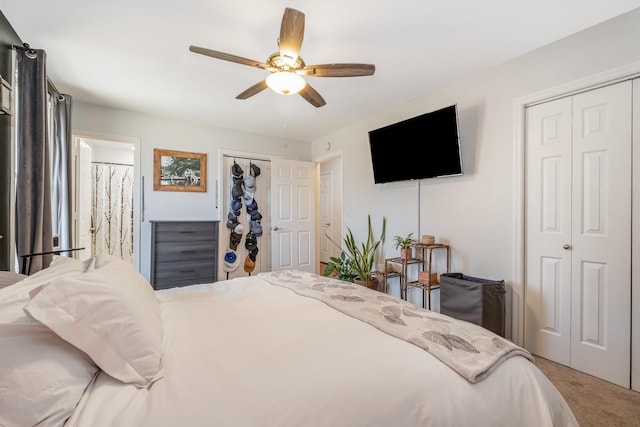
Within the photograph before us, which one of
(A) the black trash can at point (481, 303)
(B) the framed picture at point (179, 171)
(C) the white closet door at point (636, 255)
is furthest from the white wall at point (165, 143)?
(C) the white closet door at point (636, 255)

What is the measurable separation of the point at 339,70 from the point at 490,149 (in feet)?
5.20

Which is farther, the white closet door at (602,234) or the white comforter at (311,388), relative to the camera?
the white closet door at (602,234)

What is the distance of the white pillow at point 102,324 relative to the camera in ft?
2.62

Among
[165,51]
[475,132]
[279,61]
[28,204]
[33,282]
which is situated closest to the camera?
[33,282]

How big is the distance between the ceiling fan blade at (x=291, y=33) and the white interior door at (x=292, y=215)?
2.77m

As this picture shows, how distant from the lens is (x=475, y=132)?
2.63m

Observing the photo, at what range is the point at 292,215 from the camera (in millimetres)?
4559

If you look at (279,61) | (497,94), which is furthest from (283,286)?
(497,94)

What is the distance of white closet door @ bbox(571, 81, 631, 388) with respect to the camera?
1.85 metres

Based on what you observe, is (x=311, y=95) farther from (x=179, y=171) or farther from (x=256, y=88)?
(x=179, y=171)

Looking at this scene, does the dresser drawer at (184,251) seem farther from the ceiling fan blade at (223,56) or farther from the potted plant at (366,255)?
the ceiling fan blade at (223,56)

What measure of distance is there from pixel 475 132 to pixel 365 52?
1.28 m

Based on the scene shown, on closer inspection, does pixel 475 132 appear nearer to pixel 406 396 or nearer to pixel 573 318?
pixel 573 318

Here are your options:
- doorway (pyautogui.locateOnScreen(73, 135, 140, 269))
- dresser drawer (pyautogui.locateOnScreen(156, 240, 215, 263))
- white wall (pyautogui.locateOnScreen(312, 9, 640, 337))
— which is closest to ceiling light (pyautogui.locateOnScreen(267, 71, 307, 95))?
white wall (pyautogui.locateOnScreen(312, 9, 640, 337))
